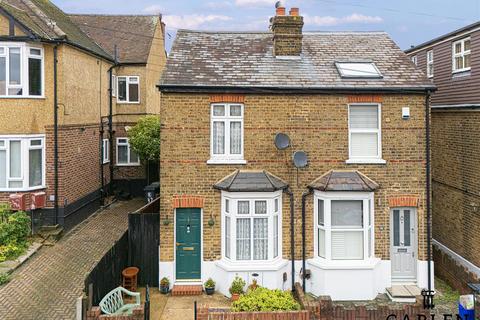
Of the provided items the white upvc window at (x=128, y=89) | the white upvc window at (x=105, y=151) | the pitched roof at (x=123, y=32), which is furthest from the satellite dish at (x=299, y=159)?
the pitched roof at (x=123, y=32)

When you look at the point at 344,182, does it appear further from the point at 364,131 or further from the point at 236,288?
the point at 236,288

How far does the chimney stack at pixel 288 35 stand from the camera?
14680mm

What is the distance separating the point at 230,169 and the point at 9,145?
777 centimetres

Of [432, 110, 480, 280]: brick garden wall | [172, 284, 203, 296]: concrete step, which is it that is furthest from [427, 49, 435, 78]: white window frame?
[172, 284, 203, 296]: concrete step

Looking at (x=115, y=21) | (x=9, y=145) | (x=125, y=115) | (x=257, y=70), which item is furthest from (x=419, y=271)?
(x=115, y=21)

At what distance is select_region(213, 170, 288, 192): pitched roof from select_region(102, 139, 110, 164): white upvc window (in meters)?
11.1

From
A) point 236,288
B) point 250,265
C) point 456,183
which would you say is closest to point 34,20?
point 250,265

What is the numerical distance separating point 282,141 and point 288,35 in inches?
148

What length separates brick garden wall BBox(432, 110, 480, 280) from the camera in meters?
13.8

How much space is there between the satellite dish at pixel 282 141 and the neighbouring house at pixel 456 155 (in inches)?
222

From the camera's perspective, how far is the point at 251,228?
42.4 feet

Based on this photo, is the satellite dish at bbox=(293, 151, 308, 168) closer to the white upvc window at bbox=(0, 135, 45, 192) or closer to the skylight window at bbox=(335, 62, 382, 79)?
the skylight window at bbox=(335, 62, 382, 79)

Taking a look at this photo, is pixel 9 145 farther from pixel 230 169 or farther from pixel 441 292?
pixel 441 292

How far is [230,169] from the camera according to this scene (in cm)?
1327
